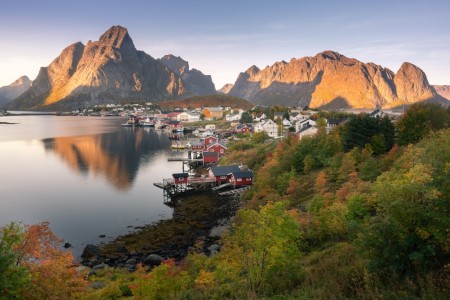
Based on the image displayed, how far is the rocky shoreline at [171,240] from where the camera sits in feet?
93.0

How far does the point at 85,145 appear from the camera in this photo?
93375mm

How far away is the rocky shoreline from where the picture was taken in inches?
1116

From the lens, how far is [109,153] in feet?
267

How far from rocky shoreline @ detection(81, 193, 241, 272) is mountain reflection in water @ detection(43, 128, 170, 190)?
54.8 ft

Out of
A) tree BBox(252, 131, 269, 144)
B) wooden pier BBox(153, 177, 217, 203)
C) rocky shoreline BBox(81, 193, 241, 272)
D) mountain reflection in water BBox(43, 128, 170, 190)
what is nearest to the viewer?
rocky shoreline BBox(81, 193, 241, 272)

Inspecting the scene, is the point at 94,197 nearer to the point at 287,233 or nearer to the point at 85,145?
the point at 287,233

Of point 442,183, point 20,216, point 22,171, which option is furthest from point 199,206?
point 22,171

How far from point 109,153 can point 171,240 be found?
54.5m

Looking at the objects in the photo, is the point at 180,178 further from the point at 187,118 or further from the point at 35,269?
the point at 187,118

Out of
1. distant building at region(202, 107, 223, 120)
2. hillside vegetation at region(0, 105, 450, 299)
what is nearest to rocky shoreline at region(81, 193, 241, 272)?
hillside vegetation at region(0, 105, 450, 299)

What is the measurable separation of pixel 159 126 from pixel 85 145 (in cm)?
5565

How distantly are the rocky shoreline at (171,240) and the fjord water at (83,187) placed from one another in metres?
1.82

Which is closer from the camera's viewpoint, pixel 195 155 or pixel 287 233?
pixel 287 233

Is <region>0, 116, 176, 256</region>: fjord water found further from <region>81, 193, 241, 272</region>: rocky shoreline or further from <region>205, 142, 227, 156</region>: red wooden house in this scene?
<region>205, 142, 227, 156</region>: red wooden house
